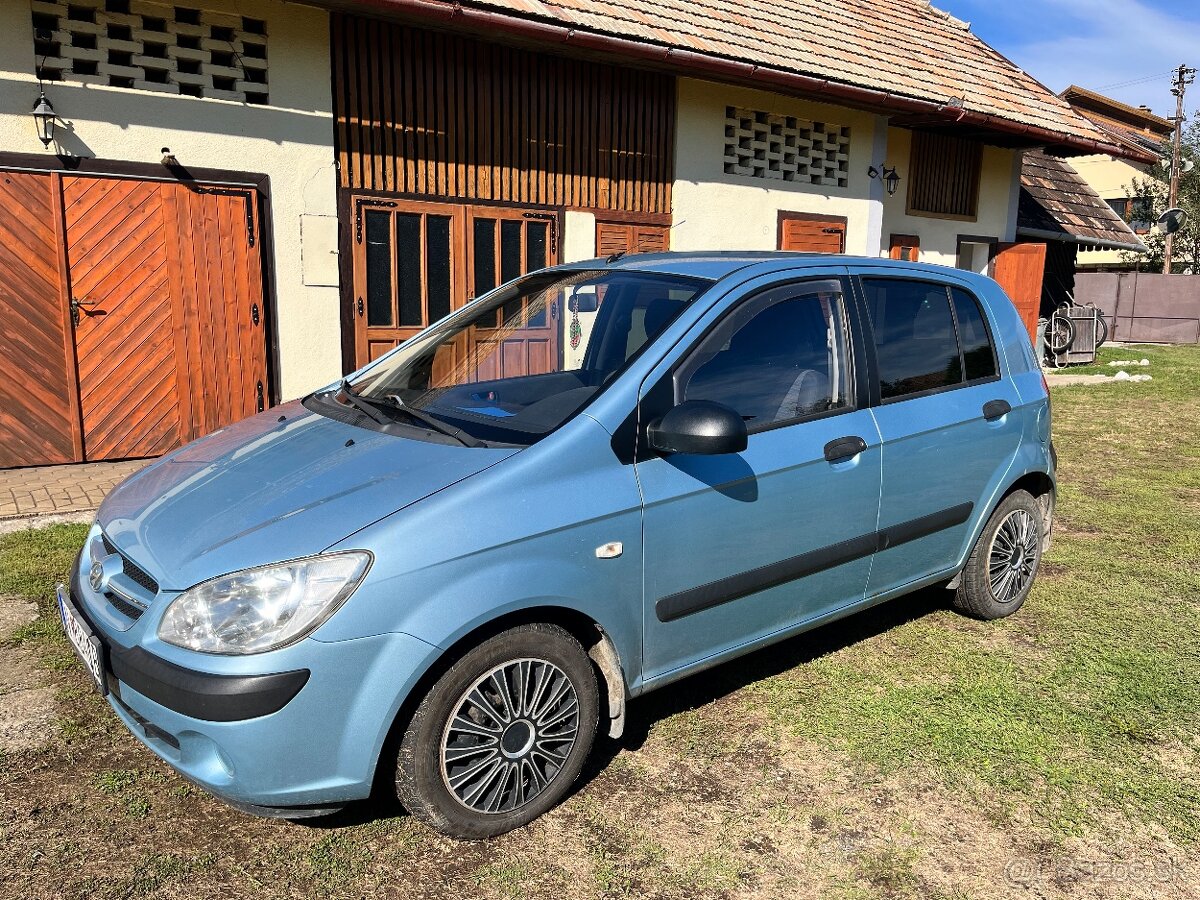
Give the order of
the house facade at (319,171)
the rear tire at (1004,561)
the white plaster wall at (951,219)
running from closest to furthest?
the rear tire at (1004,561), the house facade at (319,171), the white plaster wall at (951,219)

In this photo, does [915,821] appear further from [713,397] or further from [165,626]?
[165,626]

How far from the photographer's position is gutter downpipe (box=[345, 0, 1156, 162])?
741 centimetres

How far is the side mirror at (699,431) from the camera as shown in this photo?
2.79 meters

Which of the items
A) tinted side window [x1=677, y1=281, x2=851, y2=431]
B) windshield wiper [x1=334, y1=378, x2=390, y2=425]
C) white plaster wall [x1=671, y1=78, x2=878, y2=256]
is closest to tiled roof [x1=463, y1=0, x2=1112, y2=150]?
white plaster wall [x1=671, y1=78, x2=878, y2=256]

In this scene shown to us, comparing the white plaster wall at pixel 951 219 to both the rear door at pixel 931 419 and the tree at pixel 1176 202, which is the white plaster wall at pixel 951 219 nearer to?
the rear door at pixel 931 419

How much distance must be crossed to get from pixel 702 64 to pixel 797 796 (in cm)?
796

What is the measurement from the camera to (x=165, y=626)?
245 centimetres

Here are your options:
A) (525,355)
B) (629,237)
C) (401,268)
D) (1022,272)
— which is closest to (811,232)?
(629,237)

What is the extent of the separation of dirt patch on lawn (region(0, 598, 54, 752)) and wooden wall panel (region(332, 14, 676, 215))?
16.9 feet

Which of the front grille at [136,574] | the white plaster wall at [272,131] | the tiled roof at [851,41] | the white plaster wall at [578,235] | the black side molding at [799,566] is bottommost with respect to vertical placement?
the black side molding at [799,566]

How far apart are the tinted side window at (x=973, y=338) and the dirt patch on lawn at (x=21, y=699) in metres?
4.03

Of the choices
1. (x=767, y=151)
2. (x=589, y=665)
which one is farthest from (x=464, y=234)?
(x=589, y=665)

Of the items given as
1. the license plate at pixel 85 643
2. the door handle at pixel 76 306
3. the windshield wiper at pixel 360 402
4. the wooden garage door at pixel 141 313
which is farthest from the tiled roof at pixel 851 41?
the license plate at pixel 85 643

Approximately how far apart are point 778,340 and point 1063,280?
18.5 metres
